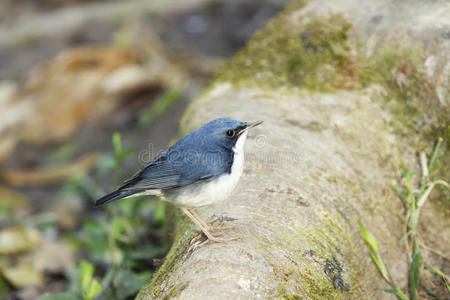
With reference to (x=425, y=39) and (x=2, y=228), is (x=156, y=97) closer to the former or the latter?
(x=2, y=228)

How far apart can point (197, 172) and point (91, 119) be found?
201 inches

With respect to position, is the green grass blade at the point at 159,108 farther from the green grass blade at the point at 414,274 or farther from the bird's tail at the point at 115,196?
the green grass blade at the point at 414,274

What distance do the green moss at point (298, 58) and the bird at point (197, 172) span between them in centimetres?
123

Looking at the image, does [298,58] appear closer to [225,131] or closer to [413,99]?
[413,99]

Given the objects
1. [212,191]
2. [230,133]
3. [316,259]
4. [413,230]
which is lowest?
[413,230]

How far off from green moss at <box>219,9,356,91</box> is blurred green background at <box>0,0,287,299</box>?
4.62 ft

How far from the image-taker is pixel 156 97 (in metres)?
7.59

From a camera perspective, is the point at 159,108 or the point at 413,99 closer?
the point at 413,99

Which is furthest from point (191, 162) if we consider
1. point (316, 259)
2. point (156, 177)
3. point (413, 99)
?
point (413, 99)

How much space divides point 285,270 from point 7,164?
616 centimetres

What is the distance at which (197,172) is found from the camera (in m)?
2.92

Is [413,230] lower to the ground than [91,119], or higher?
lower

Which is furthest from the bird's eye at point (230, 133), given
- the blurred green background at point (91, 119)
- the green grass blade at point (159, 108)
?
the green grass blade at point (159, 108)

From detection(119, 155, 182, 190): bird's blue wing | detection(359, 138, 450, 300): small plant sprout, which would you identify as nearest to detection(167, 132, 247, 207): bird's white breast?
detection(119, 155, 182, 190): bird's blue wing
